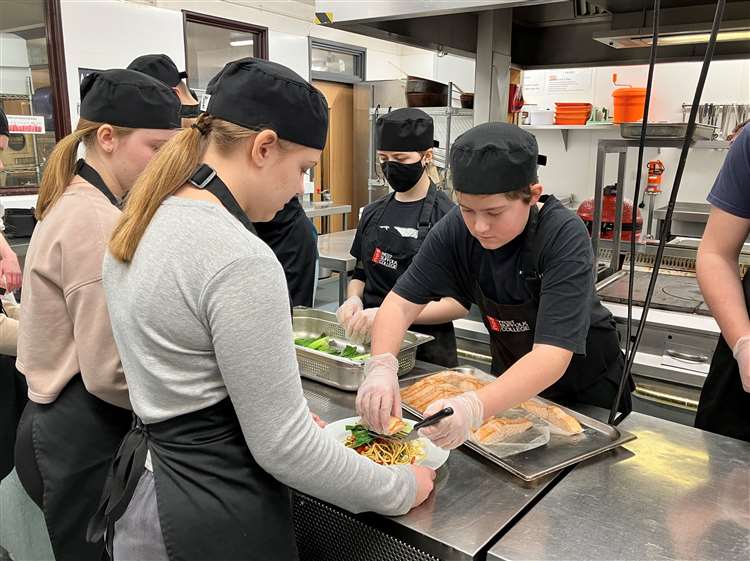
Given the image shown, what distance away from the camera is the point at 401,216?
97.8 inches

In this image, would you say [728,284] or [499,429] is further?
[728,284]

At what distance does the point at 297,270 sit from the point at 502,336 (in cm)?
101

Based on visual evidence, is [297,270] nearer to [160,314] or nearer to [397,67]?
[160,314]

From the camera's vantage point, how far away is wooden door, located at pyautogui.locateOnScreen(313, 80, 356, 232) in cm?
798

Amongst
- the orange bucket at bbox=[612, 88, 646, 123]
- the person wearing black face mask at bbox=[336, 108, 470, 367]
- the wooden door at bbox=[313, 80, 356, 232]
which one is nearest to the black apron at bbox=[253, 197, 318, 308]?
the person wearing black face mask at bbox=[336, 108, 470, 367]

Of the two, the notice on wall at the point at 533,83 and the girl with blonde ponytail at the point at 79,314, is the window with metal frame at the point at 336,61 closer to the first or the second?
the notice on wall at the point at 533,83

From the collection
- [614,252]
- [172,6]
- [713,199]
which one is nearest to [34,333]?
[713,199]

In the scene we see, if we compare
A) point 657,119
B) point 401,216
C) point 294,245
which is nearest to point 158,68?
point 294,245

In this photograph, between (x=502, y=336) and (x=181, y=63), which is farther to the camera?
(x=181, y=63)

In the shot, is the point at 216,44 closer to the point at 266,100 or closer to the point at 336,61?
the point at 336,61

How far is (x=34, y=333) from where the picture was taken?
143 centimetres

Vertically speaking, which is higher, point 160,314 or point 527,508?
point 160,314

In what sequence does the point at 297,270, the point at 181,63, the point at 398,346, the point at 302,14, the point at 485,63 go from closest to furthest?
the point at 398,346, the point at 297,270, the point at 485,63, the point at 181,63, the point at 302,14

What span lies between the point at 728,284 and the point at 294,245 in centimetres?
153
